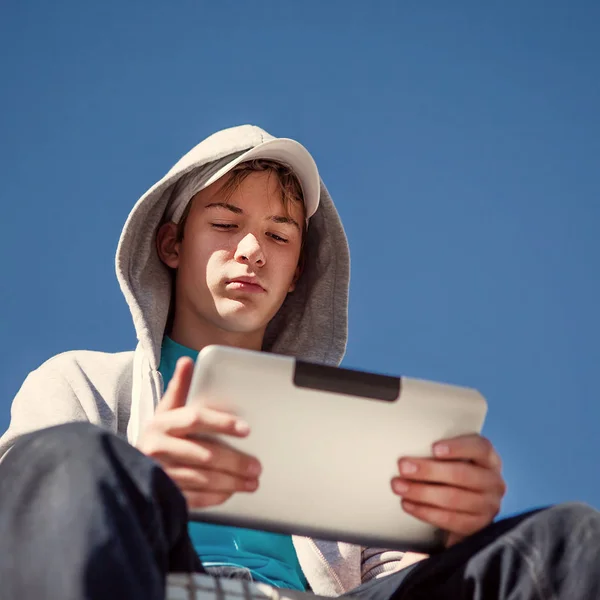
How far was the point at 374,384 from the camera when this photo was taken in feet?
5.10

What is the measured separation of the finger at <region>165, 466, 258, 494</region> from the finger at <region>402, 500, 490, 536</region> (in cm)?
33

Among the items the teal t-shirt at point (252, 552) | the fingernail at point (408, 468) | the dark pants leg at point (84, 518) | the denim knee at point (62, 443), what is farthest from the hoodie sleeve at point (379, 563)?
the denim knee at point (62, 443)

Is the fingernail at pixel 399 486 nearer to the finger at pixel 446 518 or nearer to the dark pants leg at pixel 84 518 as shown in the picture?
the finger at pixel 446 518

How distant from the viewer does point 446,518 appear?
1.63 meters

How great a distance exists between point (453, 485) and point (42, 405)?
117 centimetres

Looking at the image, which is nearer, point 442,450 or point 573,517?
point 573,517

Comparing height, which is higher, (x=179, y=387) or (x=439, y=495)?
(x=179, y=387)

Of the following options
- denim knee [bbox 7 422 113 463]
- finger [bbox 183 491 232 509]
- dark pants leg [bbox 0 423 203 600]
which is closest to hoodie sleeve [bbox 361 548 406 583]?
finger [bbox 183 491 232 509]

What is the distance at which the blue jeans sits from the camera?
101 cm

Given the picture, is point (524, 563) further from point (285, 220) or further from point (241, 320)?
point (285, 220)

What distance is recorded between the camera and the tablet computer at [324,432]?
4.93 ft

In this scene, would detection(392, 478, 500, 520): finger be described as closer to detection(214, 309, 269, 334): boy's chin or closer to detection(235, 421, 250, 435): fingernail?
detection(235, 421, 250, 435): fingernail

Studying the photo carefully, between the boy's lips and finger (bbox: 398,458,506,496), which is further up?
the boy's lips

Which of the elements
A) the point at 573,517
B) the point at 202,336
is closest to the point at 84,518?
the point at 573,517
